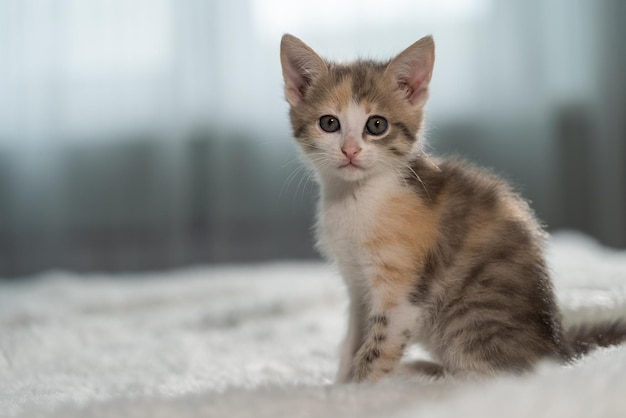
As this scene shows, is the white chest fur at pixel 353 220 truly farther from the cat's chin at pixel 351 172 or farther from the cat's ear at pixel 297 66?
the cat's ear at pixel 297 66

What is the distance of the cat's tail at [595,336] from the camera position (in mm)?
1290

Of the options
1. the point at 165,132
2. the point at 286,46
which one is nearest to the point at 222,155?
the point at 165,132

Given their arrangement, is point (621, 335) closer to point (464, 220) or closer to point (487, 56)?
point (464, 220)

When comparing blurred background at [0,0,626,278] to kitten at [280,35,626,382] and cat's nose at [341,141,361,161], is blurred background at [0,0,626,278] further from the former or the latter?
cat's nose at [341,141,361,161]

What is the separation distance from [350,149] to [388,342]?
1.12 ft

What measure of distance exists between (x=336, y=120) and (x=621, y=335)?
637mm

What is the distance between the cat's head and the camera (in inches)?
53.0

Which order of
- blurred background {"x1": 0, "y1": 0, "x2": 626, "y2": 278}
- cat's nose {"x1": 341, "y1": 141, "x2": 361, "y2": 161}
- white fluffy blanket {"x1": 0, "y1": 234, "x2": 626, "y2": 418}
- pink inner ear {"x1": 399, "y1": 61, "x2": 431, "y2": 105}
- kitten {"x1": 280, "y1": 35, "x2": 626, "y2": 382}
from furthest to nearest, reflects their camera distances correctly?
1. blurred background {"x1": 0, "y1": 0, "x2": 626, "y2": 278}
2. pink inner ear {"x1": 399, "y1": 61, "x2": 431, "y2": 105}
3. cat's nose {"x1": 341, "y1": 141, "x2": 361, "y2": 161}
4. kitten {"x1": 280, "y1": 35, "x2": 626, "y2": 382}
5. white fluffy blanket {"x1": 0, "y1": 234, "x2": 626, "y2": 418}

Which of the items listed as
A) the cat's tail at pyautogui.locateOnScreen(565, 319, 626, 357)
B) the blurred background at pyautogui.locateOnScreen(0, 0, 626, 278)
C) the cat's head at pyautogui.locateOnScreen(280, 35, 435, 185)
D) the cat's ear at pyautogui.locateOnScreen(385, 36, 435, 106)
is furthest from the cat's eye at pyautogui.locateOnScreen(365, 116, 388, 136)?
the blurred background at pyautogui.locateOnScreen(0, 0, 626, 278)

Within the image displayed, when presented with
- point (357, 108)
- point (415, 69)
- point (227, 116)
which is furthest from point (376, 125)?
point (227, 116)

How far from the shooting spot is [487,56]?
12.3ft

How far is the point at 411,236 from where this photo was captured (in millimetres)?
1304

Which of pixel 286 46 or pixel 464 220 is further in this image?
pixel 286 46

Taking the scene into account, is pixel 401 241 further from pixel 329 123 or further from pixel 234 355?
pixel 234 355
